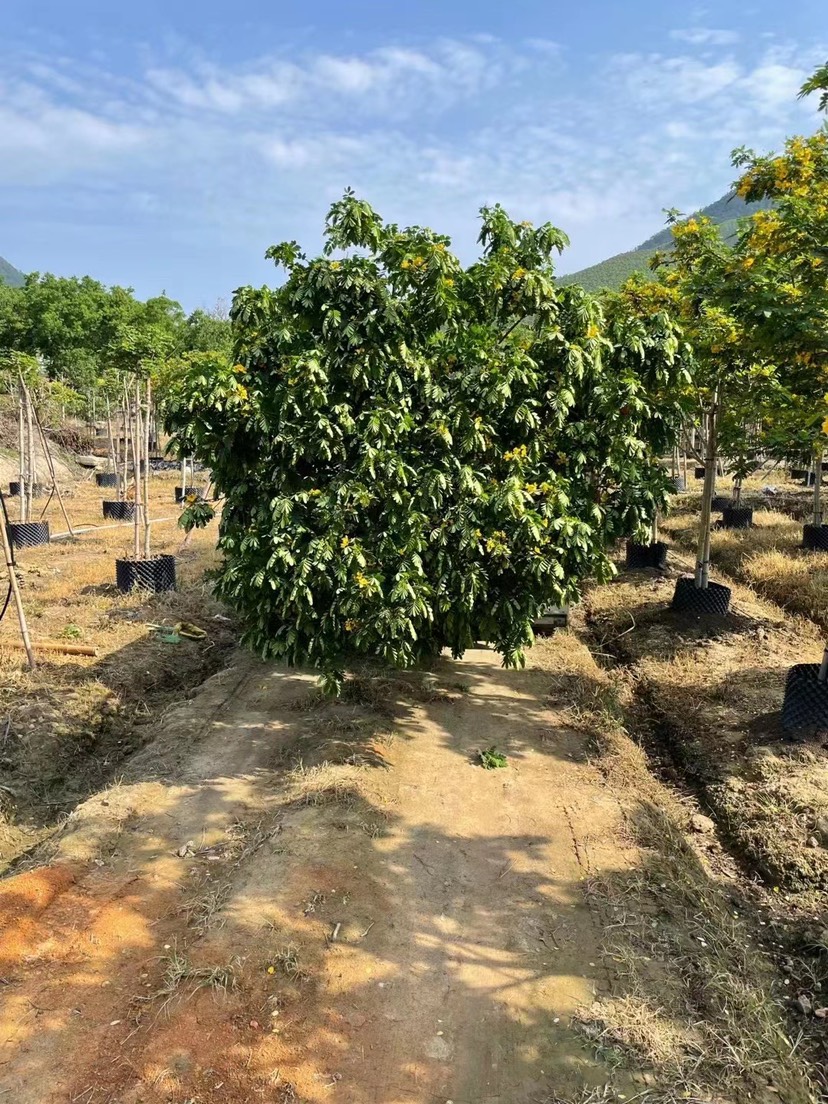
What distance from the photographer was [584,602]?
11812 mm

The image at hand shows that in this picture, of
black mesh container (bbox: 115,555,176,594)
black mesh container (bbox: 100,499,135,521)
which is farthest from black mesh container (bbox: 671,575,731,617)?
black mesh container (bbox: 100,499,135,521)

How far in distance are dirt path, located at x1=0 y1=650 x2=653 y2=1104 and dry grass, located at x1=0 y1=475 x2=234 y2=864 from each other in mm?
777

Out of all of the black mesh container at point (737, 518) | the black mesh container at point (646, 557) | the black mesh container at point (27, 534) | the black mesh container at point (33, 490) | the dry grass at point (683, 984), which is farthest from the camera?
the black mesh container at point (33, 490)

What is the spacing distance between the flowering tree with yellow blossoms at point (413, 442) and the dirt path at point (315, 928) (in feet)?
3.78

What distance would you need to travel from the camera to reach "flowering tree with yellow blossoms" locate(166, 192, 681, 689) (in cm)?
539

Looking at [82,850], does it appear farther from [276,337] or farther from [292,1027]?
[276,337]

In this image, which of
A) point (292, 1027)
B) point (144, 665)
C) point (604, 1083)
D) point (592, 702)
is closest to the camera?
point (604, 1083)

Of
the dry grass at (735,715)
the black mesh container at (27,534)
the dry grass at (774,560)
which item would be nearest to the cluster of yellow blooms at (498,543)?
the dry grass at (735,715)

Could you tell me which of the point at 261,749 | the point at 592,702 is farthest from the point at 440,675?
the point at 261,749

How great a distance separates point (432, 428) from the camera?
5.62 meters

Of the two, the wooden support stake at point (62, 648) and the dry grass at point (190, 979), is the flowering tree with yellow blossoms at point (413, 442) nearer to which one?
the dry grass at point (190, 979)

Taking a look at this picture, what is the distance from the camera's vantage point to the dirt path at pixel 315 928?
3.27 metres

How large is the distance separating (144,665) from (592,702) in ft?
16.9

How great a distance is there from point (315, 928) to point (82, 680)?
4694 mm
